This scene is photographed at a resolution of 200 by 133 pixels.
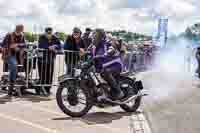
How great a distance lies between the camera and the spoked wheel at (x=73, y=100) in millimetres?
8430

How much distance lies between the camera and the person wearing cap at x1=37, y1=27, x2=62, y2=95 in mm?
10904

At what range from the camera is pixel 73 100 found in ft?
27.9

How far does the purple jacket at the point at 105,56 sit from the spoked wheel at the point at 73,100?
64 centimetres

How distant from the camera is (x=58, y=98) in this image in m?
8.40

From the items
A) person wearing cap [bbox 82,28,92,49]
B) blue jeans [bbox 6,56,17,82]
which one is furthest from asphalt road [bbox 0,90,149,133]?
person wearing cap [bbox 82,28,92,49]

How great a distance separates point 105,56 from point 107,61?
0.42 ft

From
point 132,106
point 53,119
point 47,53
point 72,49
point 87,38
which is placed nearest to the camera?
point 53,119

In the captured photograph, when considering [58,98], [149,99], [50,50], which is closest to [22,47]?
[50,50]

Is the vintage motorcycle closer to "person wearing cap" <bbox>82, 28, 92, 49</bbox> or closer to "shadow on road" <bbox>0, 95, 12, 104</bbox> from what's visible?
"shadow on road" <bbox>0, 95, 12, 104</bbox>

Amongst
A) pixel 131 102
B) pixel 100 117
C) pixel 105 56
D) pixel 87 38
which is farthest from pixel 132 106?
pixel 87 38

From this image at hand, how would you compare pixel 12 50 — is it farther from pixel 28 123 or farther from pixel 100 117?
pixel 28 123

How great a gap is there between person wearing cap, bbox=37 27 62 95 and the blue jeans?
0.79 meters

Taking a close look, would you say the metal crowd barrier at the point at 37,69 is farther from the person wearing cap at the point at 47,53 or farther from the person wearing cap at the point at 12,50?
the person wearing cap at the point at 12,50

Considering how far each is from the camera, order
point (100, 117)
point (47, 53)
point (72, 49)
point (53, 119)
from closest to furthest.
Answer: point (53, 119) → point (100, 117) → point (47, 53) → point (72, 49)
